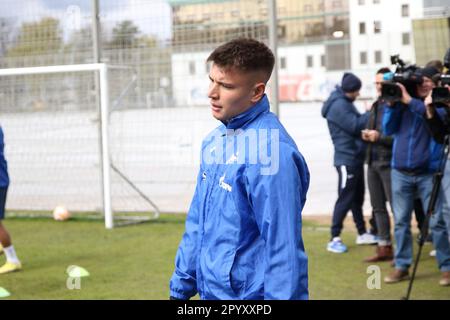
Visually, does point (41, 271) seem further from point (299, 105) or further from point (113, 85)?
point (299, 105)

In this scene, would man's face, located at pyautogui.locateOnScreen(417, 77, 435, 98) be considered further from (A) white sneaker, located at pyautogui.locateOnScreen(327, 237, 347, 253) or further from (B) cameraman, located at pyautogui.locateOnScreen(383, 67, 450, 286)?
(A) white sneaker, located at pyautogui.locateOnScreen(327, 237, 347, 253)

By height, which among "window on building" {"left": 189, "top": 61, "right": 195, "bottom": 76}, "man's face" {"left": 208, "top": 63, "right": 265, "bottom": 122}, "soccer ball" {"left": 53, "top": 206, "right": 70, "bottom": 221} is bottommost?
"soccer ball" {"left": 53, "top": 206, "right": 70, "bottom": 221}

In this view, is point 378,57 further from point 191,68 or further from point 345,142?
point 191,68

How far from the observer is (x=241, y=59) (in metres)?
2.85

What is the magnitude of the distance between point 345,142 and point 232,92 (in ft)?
16.5

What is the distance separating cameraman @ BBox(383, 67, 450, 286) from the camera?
6.19m

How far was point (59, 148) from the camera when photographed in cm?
1094

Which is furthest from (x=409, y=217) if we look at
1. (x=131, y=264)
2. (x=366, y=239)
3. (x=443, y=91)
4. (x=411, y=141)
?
(x=131, y=264)

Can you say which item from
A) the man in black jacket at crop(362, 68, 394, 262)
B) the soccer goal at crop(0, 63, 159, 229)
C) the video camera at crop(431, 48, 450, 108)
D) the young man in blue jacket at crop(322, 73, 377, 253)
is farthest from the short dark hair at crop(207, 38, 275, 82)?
the soccer goal at crop(0, 63, 159, 229)

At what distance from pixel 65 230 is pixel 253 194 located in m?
7.39

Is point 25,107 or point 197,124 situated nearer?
point 197,124
